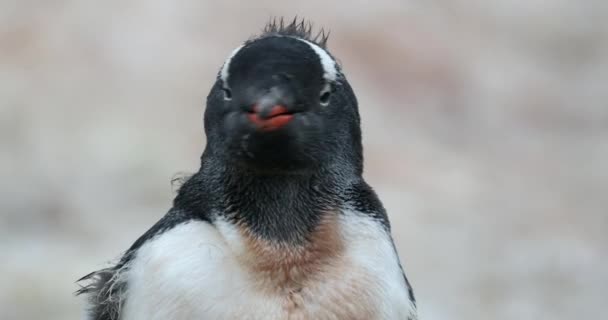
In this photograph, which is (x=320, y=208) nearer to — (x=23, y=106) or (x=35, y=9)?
(x=23, y=106)

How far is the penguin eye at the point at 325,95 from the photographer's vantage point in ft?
10.7

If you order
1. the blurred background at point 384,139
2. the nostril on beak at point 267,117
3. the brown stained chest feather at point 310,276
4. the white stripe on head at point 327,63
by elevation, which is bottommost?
the brown stained chest feather at point 310,276

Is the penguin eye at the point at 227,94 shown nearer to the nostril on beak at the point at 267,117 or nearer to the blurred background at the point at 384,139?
the nostril on beak at the point at 267,117

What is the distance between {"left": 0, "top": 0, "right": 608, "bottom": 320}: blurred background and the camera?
25.1 ft

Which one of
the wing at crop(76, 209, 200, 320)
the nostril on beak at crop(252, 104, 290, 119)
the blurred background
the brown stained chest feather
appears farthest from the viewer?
the blurred background

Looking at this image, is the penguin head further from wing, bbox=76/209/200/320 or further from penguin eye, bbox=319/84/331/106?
wing, bbox=76/209/200/320

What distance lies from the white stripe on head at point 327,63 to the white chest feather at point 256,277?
0.42m

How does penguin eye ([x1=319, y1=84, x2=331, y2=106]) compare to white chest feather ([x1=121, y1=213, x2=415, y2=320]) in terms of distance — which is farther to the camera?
penguin eye ([x1=319, y1=84, x2=331, y2=106])

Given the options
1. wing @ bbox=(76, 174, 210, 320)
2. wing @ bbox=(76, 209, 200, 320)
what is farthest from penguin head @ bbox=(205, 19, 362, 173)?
wing @ bbox=(76, 209, 200, 320)

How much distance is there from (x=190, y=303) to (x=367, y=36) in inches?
259

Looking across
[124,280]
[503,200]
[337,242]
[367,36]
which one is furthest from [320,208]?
[367,36]

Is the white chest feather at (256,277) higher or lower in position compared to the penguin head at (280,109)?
lower

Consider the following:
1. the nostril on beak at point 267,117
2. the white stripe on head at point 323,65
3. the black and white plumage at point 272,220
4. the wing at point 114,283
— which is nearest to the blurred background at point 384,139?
the wing at point 114,283

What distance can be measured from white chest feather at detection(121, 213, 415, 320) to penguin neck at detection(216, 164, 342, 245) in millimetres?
34
